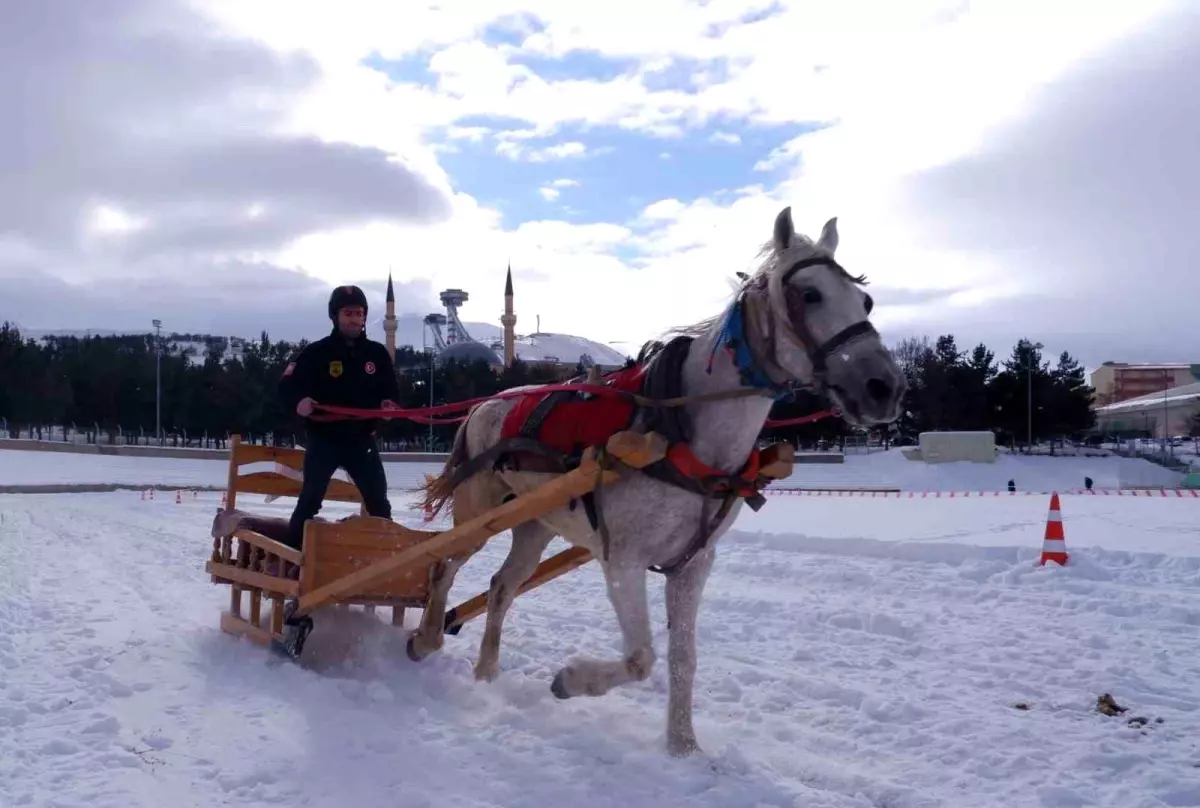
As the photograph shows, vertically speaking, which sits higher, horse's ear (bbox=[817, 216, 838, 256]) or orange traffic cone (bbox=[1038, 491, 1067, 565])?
horse's ear (bbox=[817, 216, 838, 256])

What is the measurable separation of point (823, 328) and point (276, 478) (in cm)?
493

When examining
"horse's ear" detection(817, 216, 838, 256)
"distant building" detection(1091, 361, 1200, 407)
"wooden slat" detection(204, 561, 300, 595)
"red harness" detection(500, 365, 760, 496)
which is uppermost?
"distant building" detection(1091, 361, 1200, 407)

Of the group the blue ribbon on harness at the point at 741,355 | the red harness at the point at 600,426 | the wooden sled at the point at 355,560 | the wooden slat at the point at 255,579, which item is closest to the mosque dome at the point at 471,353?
the wooden slat at the point at 255,579

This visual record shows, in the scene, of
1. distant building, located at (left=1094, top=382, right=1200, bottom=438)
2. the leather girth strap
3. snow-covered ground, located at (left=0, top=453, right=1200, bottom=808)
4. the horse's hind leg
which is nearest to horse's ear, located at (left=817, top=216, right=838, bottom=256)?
the leather girth strap

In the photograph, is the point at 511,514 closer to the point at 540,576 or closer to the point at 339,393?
the point at 540,576

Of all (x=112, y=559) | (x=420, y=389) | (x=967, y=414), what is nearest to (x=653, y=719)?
(x=112, y=559)

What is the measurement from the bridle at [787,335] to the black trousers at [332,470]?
9.67ft

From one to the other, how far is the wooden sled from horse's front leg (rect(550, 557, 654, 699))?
418 millimetres

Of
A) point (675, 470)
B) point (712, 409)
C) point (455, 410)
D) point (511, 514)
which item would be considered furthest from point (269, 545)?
point (712, 409)

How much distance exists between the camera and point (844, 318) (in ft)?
12.5

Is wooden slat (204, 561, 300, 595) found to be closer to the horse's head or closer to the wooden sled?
the wooden sled

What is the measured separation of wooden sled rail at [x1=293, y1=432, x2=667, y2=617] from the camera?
4.20 meters

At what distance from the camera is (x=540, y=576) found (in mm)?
6223

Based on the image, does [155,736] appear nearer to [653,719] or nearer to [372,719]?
[372,719]
